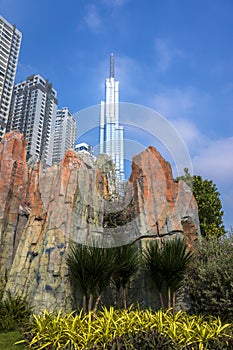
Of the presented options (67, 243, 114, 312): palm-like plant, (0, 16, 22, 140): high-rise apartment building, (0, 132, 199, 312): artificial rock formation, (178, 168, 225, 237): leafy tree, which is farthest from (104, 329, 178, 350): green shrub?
(0, 16, 22, 140): high-rise apartment building

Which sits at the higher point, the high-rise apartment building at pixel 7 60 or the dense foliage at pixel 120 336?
the high-rise apartment building at pixel 7 60

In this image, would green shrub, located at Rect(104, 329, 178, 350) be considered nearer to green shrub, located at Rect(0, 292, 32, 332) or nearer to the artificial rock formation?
green shrub, located at Rect(0, 292, 32, 332)

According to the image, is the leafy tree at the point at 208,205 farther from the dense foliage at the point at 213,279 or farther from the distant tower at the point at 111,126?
the distant tower at the point at 111,126

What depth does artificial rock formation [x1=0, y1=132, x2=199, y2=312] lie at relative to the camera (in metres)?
7.22

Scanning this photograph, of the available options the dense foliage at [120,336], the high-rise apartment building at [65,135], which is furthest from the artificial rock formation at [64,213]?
the dense foliage at [120,336]

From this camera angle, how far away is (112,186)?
12312 mm

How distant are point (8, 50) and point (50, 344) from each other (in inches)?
2551

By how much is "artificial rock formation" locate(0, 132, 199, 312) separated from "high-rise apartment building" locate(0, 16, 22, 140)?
149ft

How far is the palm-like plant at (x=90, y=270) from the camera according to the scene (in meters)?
6.37

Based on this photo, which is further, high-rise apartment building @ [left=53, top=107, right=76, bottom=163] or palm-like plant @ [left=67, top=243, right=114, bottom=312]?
high-rise apartment building @ [left=53, top=107, right=76, bottom=163]

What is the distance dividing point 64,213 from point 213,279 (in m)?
4.40

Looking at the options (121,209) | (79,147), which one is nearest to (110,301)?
(121,209)

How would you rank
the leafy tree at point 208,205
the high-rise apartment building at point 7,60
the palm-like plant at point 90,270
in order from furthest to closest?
1. the high-rise apartment building at point 7,60
2. the leafy tree at point 208,205
3. the palm-like plant at point 90,270

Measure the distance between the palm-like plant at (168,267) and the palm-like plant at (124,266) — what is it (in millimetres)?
398
